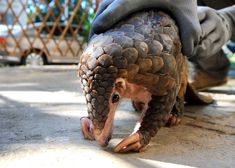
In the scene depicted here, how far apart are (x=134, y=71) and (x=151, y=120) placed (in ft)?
0.58

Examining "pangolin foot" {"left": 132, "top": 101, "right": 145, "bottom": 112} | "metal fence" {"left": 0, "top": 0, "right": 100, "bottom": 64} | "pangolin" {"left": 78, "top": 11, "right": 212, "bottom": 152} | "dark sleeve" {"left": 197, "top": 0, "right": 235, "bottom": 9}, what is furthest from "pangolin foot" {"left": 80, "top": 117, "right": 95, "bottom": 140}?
"metal fence" {"left": 0, "top": 0, "right": 100, "bottom": 64}

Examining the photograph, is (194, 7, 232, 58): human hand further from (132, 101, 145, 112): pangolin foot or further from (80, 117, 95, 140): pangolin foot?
(80, 117, 95, 140): pangolin foot

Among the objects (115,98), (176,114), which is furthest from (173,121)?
(115,98)

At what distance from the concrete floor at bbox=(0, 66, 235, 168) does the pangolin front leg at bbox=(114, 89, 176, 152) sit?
0.08 feet

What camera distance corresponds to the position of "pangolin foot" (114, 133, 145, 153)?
1.20 m

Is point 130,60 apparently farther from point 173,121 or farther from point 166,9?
point 173,121

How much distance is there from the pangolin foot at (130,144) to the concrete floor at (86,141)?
0.06ft

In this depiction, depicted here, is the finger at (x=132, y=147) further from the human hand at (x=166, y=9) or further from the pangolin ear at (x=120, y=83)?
the human hand at (x=166, y=9)

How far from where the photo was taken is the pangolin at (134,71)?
1.11 metres

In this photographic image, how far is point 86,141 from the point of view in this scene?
1335 millimetres

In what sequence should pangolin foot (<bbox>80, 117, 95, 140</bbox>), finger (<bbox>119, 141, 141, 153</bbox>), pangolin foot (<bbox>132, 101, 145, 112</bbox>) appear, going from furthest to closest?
pangolin foot (<bbox>132, 101, 145, 112</bbox>), pangolin foot (<bbox>80, 117, 95, 140</bbox>), finger (<bbox>119, 141, 141, 153</bbox>)

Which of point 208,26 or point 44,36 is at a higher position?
point 208,26

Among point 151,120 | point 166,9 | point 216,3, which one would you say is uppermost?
point 166,9

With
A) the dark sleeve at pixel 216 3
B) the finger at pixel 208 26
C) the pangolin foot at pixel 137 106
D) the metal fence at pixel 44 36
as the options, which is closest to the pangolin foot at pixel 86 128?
the pangolin foot at pixel 137 106
